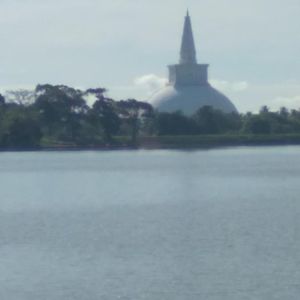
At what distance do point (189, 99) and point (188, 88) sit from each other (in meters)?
4.96

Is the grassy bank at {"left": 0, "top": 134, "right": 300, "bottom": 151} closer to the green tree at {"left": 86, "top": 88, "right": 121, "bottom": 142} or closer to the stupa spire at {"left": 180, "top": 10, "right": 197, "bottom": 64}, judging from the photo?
the green tree at {"left": 86, "top": 88, "right": 121, "bottom": 142}

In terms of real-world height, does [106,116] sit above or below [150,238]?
above

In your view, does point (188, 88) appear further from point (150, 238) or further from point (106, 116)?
point (150, 238)

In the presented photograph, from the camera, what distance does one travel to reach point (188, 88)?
141 m

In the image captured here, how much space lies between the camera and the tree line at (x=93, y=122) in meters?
89.4

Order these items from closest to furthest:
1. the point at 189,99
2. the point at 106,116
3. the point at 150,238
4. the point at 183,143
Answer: the point at 150,238 < the point at 106,116 < the point at 183,143 < the point at 189,99

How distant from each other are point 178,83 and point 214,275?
390 feet

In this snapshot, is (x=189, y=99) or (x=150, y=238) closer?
(x=150, y=238)

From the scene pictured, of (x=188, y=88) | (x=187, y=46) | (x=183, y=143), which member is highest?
(x=187, y=46)

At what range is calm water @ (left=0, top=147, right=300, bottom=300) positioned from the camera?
23.2 metres

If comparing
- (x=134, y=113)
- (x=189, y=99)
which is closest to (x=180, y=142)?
(x=134, y=113)

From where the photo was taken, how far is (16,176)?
2447 inches

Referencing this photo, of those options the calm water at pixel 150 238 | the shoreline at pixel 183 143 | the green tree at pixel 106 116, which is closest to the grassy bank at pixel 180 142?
the shoreline at pixel 183 143

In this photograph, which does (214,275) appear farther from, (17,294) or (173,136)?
(173,136)
